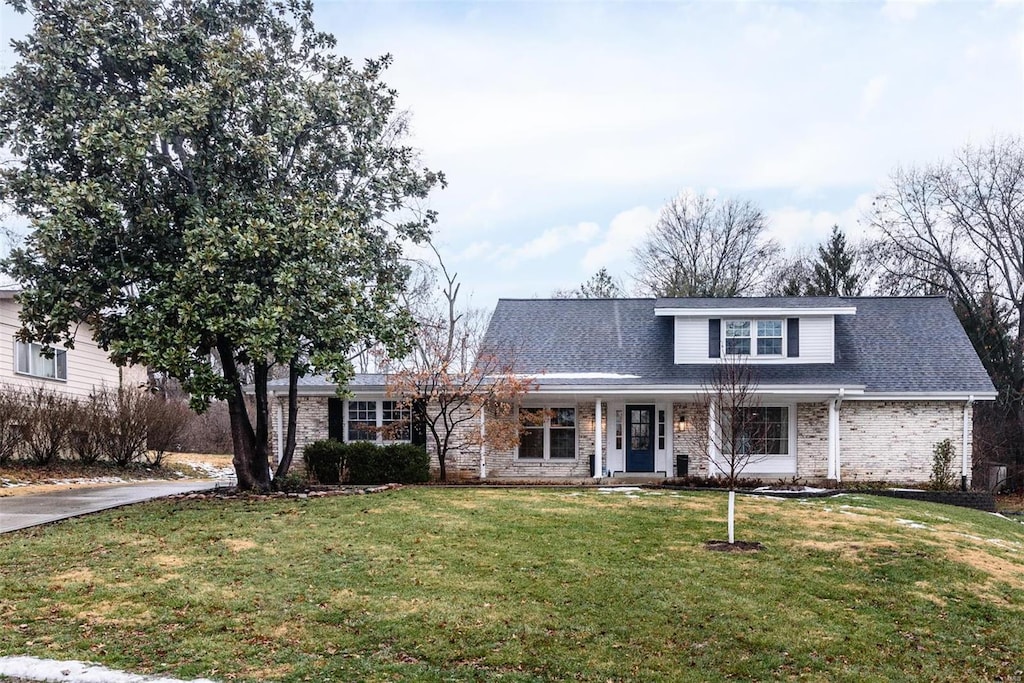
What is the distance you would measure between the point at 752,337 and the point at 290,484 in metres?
11.5

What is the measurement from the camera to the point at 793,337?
19.1 meters

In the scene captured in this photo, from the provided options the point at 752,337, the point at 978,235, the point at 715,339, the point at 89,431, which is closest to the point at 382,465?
the point at 715,339

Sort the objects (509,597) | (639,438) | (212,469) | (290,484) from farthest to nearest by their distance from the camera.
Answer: (212,469) < (639,438) < (290,484) < (509,597)

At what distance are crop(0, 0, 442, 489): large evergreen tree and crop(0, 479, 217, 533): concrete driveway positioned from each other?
2.14 m

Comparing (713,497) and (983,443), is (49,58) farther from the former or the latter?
(983,443)

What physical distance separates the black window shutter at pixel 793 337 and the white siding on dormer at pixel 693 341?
6.54 ft

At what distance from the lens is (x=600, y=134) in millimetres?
21859

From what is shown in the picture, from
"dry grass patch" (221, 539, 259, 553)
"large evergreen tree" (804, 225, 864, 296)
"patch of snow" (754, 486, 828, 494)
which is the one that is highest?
"large evergreen tree" (804, 225, 864, 296)

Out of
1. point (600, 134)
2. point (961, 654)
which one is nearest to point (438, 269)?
point (600, 134)

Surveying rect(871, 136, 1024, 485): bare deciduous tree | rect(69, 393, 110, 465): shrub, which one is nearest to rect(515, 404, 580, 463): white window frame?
rect(69, 393, 110, 465): shrub

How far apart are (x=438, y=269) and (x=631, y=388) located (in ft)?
46.9

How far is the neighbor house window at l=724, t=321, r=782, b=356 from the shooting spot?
63.0 feet

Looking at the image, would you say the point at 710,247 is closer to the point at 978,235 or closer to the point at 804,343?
the point at 978,235

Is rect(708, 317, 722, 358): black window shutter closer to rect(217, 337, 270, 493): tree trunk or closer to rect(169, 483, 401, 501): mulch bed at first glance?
rect(169, 483, 401, 501): mulch bed
